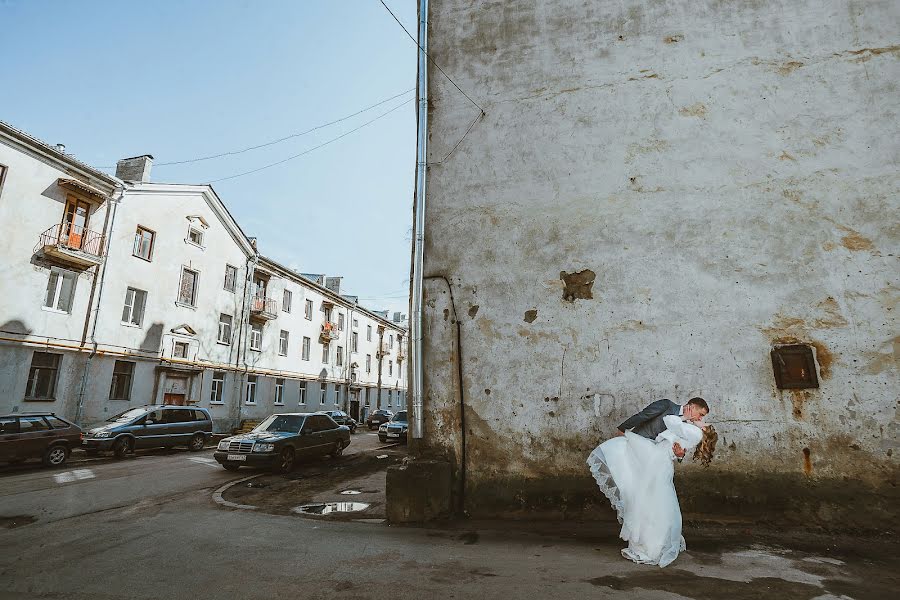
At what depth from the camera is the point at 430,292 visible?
7.14 meters

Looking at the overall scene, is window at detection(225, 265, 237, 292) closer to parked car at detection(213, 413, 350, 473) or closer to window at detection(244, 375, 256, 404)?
window at detection(244, 375, 256, 404)

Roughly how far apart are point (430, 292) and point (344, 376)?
3446 centimetres

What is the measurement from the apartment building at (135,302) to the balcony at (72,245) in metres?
0.06

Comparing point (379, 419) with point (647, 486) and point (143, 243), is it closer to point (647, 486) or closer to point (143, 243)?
point (143, 243)

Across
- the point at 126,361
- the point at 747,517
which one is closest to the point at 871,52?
the point at 747,517

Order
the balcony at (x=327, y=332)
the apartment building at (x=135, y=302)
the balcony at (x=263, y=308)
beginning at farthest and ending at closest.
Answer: the balcony at (x=327, y=332)
the balcony at (x=263, y=308)
the apartment building at (x=135, y=302)

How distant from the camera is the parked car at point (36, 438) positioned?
12336mm

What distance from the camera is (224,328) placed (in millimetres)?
26719

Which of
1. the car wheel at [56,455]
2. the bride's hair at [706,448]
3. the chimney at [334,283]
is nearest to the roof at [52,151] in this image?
the car wheel at [56,455]

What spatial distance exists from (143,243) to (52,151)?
519cm

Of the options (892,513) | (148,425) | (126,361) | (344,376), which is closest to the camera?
(892,513)

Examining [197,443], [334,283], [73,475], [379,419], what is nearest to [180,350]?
[197,443]

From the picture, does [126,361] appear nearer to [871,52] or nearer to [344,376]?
[344,376]

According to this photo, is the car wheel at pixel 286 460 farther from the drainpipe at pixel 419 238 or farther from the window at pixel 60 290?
the window at pixel 60 290
